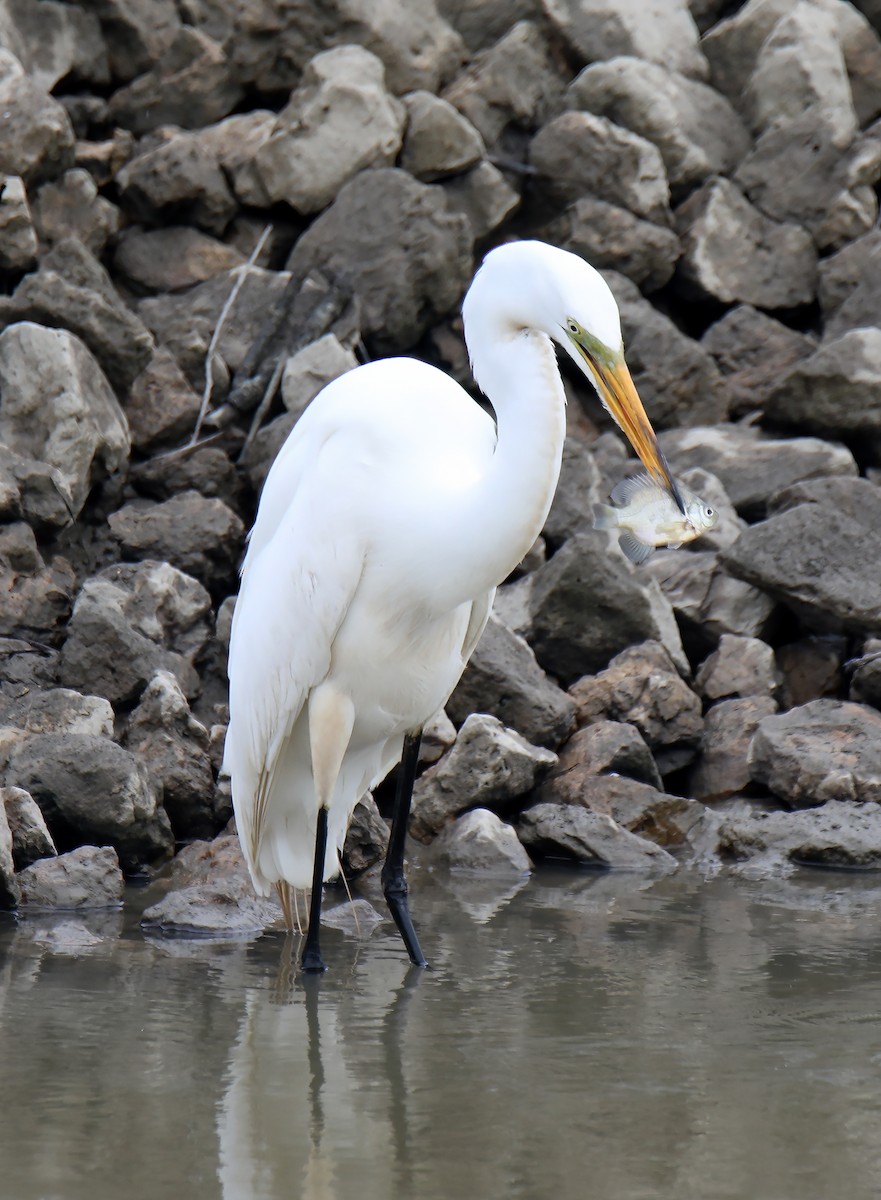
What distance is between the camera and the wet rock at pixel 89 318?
6895 millimetres

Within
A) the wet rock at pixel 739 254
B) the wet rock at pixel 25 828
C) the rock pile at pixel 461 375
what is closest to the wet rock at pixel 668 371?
Answer: the rock pile at pixel 461 375

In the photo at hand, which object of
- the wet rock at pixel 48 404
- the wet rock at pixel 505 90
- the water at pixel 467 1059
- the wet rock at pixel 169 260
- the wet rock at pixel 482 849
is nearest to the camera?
the water at pixel 467 1059

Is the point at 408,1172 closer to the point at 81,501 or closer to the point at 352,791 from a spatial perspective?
the point at 352,791

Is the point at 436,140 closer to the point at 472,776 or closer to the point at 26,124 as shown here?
the point at 26,124

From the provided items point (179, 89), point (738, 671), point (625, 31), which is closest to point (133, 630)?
point (738, 671)

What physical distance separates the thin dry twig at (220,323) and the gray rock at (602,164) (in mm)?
1589

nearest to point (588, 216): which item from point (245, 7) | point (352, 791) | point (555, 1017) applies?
point (245, 7)

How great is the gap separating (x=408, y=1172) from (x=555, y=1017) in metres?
1.01

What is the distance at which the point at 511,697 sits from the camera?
586 centimetres

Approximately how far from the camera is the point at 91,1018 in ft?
11.8

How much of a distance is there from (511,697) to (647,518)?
202 centimetres

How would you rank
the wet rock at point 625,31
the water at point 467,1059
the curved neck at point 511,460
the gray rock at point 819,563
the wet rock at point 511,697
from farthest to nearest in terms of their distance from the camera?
the wet rock at point 625,31 → the gray rock at point 819,563 → the wet rock at point 511,697 → the curved neck at point 511,460 → the water at point 467,1059

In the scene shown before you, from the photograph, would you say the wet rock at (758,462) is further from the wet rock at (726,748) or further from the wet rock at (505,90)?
the wet rock at (505,90)

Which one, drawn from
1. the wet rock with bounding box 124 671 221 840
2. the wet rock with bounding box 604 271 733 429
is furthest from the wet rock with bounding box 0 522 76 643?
the wet rock with bounding box 604 271 733 429
